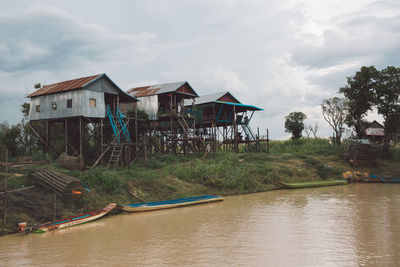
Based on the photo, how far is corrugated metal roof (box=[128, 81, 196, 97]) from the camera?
80.5 ft

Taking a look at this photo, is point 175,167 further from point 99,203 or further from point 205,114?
point 205,114

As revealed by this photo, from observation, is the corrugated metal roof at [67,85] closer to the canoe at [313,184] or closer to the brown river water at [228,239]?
the brown river water at [228,239]

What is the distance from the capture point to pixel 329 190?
712 inches

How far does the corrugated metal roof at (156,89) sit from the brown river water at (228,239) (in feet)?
43.2

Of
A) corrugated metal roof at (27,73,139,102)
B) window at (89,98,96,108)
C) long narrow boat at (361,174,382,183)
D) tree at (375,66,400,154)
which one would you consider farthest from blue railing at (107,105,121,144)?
tree at (375,66,400,154)

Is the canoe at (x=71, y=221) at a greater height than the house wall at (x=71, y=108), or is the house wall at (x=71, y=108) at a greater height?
the house wall at (x=71, y=108)

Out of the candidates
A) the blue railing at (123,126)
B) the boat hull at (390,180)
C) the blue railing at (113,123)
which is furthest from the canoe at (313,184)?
the blue railing at (113,123)

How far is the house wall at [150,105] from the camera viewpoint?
24606mm

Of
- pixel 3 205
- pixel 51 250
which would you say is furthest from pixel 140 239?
pixel 3 205

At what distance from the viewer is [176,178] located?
1631 centimetres

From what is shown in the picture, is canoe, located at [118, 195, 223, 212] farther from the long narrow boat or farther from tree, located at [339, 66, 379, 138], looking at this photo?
tree, located at [339, 66, 379, 138]

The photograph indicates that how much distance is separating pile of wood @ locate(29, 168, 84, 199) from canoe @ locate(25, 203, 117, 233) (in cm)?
99

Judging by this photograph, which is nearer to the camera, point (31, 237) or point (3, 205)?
point (31, 237)

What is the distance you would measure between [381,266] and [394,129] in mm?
23399
